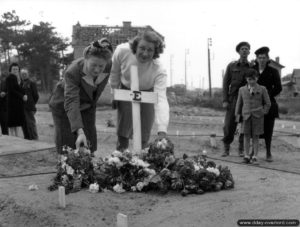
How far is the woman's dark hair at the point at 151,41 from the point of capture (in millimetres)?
3994

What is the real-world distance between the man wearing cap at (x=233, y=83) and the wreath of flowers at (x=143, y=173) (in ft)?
10.1

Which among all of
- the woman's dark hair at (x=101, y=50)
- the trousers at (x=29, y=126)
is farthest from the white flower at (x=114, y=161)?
the trousers at (x=29, y=126)

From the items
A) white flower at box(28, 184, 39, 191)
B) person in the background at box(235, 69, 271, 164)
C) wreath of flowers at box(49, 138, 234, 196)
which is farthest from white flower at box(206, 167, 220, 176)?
person in the background at box(235, 69, 271, 164)

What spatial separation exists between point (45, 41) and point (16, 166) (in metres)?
37.1

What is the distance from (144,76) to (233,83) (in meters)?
3.24

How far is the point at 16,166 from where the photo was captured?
19.5ft

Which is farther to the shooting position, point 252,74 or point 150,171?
point 252,74

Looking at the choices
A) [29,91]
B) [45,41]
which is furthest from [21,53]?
[29,91]

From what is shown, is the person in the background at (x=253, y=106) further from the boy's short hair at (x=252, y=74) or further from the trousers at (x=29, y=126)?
the trousers at (x=29, y=126)

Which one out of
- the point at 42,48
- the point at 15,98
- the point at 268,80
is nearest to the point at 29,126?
the point at 15,98

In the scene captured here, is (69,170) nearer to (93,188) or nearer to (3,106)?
(93,188)

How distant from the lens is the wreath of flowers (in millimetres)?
3984

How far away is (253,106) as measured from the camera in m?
6.70

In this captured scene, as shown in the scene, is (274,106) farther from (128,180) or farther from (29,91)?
(29,91)
